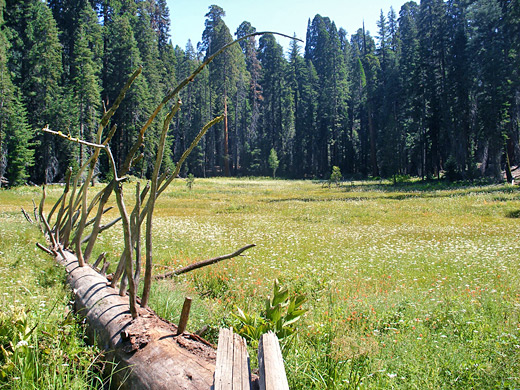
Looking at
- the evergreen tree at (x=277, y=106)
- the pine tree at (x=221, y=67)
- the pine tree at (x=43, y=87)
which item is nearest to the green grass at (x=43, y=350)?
the pine tree at (x=43, y=87)

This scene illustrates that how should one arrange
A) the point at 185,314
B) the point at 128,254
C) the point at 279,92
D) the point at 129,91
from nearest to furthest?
the point at 185,314 < the point at 128,254 < the point at 129,91 < the point at 279,92

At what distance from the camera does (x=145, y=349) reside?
2.68 metres

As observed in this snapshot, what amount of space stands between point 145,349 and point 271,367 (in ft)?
3.68

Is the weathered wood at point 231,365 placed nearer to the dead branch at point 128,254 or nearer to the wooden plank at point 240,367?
the wooden plank at point 240,367

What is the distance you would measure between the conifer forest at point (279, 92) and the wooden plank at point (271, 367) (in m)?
8.36

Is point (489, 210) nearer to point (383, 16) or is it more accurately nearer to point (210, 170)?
point (383, 16)

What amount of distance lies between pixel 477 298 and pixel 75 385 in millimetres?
5693

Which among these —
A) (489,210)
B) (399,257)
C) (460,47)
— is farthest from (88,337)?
(460,47)

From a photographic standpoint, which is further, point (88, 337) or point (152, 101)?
point (152, 101)

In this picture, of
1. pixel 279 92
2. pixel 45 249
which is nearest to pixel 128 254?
pixel 45 249

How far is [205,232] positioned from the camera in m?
14.0

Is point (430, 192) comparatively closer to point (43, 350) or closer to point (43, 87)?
point (43, 350)

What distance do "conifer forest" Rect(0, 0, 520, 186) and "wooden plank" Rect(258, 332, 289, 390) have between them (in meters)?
8.36

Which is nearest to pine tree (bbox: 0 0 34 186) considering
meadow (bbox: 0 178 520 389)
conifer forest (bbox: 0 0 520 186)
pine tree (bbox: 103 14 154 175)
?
conifer forest (bbox: 0 0 520 186)
